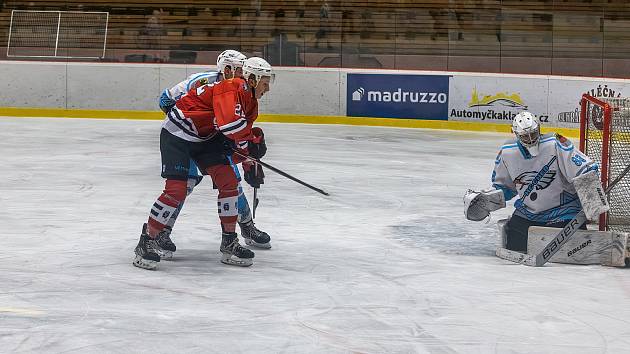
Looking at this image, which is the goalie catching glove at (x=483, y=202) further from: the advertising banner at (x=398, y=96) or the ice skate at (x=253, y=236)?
the advertising banner at (x=398, y=96)

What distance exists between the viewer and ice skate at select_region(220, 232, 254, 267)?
669 cm

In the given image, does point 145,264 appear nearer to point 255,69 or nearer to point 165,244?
point 165,244

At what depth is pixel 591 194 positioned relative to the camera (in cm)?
662

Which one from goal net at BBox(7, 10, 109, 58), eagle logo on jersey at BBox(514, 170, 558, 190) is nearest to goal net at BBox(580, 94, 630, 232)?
eagle logo on jersey at BBox(514, 170, 558, 190)

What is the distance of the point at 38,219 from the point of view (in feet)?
27.2

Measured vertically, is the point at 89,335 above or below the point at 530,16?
below

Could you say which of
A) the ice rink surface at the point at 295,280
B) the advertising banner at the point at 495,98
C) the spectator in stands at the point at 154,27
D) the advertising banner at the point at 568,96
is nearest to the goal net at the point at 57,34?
the spectator in stands at the point at 154,27

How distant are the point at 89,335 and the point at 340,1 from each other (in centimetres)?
1308

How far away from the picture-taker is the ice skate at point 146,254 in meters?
6.53

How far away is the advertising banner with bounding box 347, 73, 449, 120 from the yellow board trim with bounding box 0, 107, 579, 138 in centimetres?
10

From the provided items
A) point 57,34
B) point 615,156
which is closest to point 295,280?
point 615,156

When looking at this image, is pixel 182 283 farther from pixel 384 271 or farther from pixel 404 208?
pixel 404 208

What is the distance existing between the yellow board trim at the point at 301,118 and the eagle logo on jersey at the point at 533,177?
8.35 metres

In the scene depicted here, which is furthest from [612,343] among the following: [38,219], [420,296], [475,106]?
[475,106]
